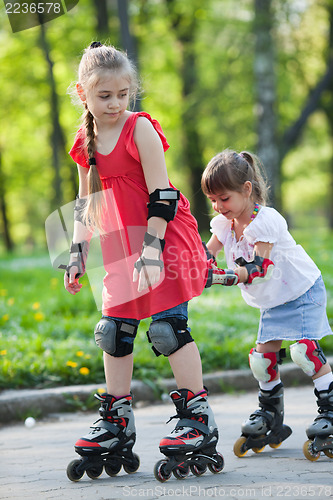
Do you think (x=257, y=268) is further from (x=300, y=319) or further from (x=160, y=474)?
(x=160, y=474)

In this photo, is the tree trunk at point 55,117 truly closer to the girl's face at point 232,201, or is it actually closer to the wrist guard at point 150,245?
the girl's face at point 232,201

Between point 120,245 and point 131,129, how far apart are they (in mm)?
481

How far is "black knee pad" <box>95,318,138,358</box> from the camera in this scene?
283cm

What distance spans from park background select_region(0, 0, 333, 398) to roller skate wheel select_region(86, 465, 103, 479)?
1.50 meters

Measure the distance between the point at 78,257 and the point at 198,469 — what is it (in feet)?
3.36

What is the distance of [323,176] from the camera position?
29.5m

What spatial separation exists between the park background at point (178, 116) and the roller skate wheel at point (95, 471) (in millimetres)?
1502

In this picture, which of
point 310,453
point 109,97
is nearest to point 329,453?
point 310,453

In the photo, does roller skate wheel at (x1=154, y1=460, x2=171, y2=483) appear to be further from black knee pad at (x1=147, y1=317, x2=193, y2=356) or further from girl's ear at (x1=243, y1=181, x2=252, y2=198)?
girl's ear at (x1=243, y1=181, x2=252, y2=198)

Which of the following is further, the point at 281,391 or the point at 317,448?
the point at 281,391

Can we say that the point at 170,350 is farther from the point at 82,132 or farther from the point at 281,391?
the point at 82,132

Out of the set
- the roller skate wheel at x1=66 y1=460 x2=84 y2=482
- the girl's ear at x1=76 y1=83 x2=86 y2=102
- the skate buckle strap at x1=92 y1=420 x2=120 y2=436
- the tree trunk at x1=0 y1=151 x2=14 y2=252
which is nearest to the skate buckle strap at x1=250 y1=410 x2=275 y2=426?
the skate buckle strap at x1=92 y1=420 x2=120 y2=436

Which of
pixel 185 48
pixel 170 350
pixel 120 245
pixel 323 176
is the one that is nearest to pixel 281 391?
pixel 170 350

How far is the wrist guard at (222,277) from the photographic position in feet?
9.15
